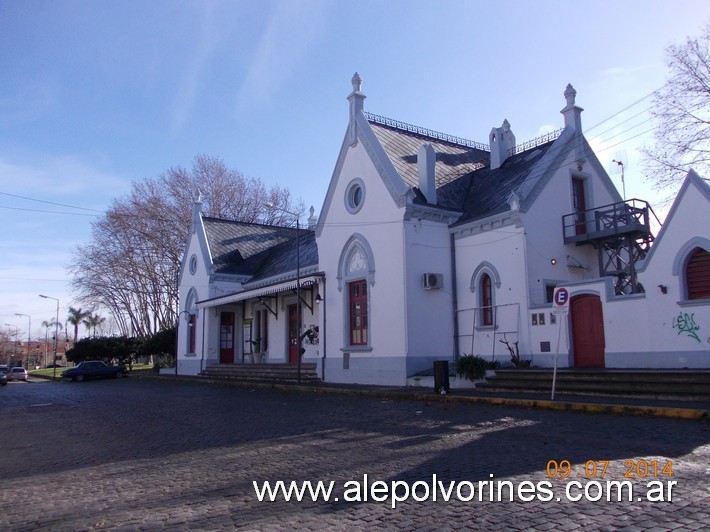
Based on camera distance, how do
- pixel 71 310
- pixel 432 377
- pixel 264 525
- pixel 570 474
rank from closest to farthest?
1. pixel 264 525
2. pixel 570 474
3. pixel 432 377
4. pixel 71 310

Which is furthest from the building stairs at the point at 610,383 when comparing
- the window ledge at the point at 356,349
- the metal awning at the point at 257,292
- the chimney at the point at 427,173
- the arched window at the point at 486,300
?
the metal awning at the point at 257,292

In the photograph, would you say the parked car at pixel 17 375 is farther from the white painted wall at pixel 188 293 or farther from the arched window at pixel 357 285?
the arched window at pixel 357 285

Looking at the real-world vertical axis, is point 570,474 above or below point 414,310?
below

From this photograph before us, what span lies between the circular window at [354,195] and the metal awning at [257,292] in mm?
3107

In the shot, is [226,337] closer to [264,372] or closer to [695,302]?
[264,372]

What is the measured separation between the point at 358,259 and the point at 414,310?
3640mm

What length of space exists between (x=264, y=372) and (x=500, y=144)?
1398cm

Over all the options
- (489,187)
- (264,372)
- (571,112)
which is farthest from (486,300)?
(264,372)

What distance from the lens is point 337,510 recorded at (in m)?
5.66

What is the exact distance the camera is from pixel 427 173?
2088cm

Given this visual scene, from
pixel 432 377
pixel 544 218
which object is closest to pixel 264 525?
pixel 432 377

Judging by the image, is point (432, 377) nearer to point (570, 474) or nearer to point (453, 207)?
point (453, 207)

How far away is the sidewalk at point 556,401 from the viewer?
10.9m

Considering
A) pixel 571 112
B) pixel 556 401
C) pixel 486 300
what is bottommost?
pixel 556 401
